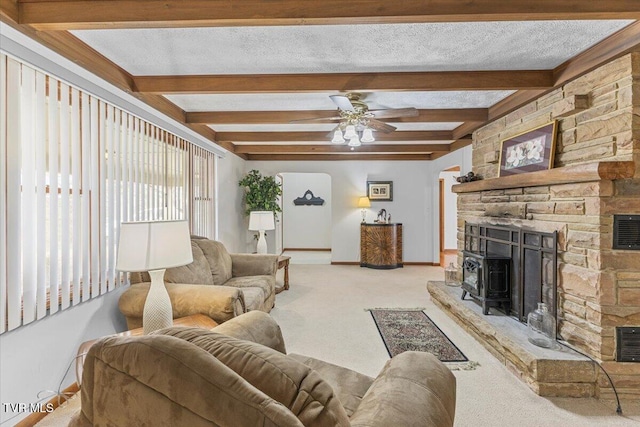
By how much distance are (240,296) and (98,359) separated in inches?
67.3

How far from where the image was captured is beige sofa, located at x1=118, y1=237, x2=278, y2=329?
2.42 meters

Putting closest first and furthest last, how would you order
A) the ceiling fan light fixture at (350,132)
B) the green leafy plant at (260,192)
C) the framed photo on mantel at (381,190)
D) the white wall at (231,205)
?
the ceiling fan light fixture at (350,132) → the white wall at (231,205) → the green leafy plant at (260,192) → the framed photo on mantel at (381,190)

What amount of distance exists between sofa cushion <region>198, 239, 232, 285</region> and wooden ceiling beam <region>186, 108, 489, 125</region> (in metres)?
1.42

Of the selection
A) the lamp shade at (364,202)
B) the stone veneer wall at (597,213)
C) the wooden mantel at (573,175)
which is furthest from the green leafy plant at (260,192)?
the stone veneer wall at (597,213)

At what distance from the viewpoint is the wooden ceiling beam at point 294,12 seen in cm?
158

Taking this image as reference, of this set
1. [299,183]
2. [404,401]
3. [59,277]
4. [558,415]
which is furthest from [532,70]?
[299,183]

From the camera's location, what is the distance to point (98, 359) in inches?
33.8

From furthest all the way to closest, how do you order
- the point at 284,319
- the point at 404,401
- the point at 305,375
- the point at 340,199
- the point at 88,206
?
1. the point at 340,199
2. the point at 284,319
3. the point at 88,206
4. the point at 404,401
5. the point at 305,375

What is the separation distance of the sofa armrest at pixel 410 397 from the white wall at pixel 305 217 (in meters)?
7.60

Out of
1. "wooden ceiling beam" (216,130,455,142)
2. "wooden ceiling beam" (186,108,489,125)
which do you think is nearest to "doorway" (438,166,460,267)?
"wooden ceiling beam" (216,130,455,142)

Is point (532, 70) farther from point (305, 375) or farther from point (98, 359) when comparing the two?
point (98, 359)

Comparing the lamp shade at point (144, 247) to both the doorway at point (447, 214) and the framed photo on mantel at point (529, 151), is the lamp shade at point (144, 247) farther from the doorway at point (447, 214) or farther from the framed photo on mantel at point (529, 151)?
the doorway at point (447, 214)

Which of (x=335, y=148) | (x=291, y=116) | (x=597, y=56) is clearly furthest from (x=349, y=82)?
(x=335, y=148)

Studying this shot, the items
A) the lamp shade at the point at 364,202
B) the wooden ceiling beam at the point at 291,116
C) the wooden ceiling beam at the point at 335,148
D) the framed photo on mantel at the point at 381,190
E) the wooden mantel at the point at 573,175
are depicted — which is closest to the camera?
the wooden mantel at the point at 573,175
